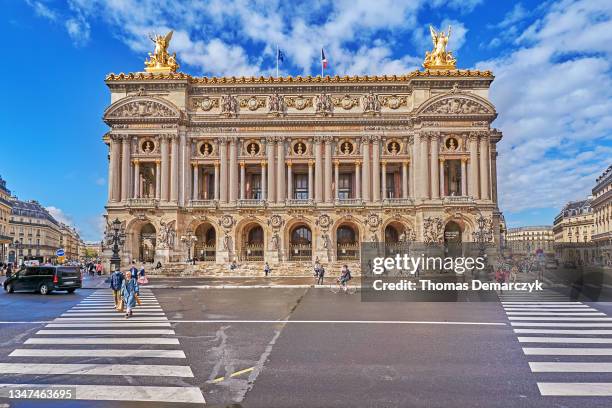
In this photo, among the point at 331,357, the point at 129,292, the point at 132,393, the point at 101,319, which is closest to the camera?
A: the point at 132,393

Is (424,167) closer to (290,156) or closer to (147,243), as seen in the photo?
(290,156)

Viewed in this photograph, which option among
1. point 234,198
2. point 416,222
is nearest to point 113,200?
point 234,198

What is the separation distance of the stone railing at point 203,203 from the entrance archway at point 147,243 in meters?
5.45

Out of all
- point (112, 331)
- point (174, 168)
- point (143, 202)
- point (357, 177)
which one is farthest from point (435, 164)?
point (112, 331)

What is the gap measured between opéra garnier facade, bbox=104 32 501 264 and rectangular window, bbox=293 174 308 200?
12.3 feet

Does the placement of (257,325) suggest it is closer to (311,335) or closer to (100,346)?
(311,335)

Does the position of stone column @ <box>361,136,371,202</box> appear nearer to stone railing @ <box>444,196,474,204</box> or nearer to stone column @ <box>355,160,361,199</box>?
stone column @ <box>355,160,361,199</box>

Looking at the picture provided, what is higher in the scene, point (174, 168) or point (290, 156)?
point (290, 156)

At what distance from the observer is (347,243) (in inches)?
2218

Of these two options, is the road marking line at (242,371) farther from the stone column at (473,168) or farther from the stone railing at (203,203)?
the stone column at (473,168)

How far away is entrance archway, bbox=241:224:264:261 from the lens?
55.8 metres

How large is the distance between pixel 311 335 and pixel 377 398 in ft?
19.3

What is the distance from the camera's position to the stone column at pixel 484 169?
52.7 m

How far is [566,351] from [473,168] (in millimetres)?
42758
